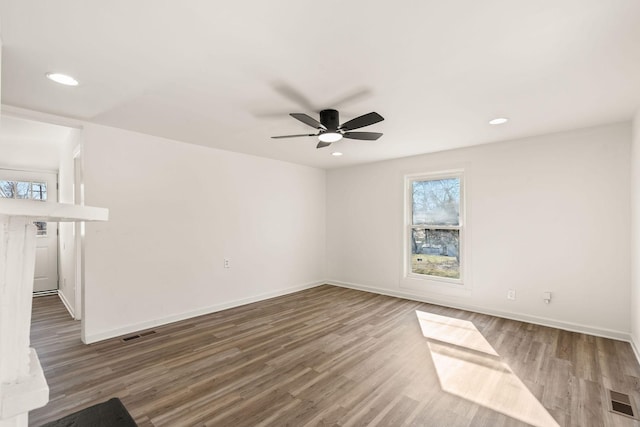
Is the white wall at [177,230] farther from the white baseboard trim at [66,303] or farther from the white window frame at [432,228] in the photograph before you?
the white window frame at [432,228]

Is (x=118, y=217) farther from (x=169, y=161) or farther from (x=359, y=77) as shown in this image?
(x=359, y=77)

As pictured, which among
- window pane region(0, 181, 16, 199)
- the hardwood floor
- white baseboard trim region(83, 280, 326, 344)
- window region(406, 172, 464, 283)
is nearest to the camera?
the hardwood floor

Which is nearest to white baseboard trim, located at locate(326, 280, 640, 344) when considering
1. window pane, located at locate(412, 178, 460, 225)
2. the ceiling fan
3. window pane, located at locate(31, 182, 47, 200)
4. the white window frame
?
the white window frame

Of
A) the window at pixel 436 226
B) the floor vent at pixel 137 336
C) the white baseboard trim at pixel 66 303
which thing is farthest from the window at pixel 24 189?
the window at pixel 436 226

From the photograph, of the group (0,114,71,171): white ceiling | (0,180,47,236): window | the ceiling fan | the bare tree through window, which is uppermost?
(0,114,71,171): white ceiling

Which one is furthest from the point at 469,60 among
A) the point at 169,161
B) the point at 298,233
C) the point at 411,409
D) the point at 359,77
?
the point at 298,233

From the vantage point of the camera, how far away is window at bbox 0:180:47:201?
17.6 feet

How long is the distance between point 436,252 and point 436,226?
0.44m

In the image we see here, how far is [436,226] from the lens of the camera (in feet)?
16.5

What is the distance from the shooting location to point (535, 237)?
399 cm

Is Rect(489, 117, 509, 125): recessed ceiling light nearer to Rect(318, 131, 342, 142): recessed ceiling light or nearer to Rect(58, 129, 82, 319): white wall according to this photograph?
Rect(318, 131, 342, 142): recessed ceiling light

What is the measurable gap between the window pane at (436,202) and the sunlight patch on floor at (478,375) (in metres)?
1.78

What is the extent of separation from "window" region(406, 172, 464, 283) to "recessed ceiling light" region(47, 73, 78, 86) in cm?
467

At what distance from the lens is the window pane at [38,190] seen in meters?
5.57
